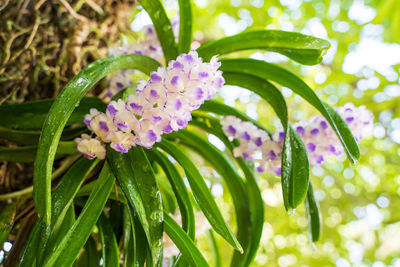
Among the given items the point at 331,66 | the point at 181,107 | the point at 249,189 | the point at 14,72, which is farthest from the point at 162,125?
the point at 331,66

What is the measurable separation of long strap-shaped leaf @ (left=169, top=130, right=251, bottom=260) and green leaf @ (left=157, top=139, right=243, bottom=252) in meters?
0.10

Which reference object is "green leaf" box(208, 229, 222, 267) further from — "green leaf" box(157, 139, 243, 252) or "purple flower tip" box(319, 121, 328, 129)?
"purple flower tip" box(319, 121, 328, 129)

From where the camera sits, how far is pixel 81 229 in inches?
21.6

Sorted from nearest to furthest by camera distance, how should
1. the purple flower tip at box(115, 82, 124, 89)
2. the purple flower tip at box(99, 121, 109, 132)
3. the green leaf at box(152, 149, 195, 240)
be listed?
1. the purple flower tip at box(99, 121, 109, 132)
2. the green leaf at box(152, 149, 195, 240)
3. the purple flower tip at box(115, 82, 124, 89)

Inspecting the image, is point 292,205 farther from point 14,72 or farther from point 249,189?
point 14,72

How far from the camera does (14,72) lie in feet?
2.89

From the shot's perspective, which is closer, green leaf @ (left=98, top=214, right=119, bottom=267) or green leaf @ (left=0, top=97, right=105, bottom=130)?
green leaf @ (left=98, top=214, right=119, bottom=267)

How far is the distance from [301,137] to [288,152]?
121 millimetres

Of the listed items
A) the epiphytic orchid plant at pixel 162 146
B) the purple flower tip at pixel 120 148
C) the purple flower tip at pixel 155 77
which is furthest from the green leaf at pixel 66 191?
the purple flower tip at pixel 155 77

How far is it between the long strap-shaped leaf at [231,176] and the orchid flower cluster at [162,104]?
0.23 metres

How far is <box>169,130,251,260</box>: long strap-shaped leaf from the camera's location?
2.62ft

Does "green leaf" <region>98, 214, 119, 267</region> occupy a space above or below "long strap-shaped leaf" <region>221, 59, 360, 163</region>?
below

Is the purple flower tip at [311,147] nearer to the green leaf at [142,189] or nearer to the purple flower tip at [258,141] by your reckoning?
the purple flower tip at [258,141]

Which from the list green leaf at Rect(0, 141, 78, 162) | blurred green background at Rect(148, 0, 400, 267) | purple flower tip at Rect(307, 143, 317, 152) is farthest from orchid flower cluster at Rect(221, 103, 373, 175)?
blurred green background at Rect(148, 0, 400, 267)
